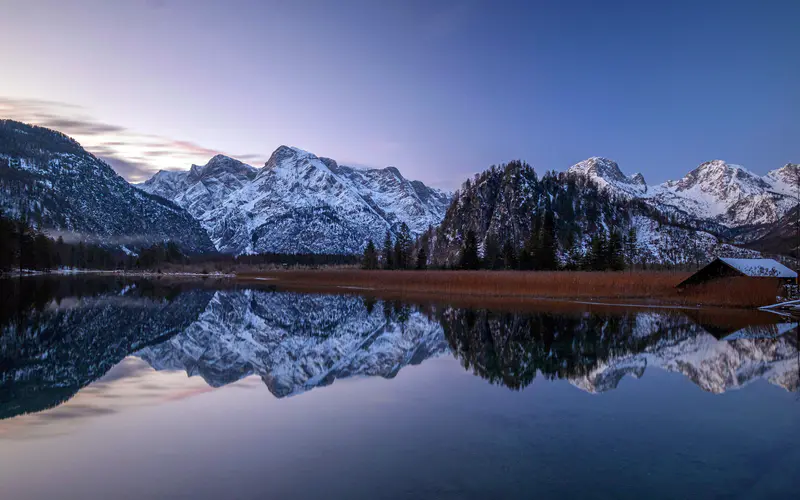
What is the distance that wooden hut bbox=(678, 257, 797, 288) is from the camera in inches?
1679

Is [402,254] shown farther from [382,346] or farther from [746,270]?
[382,346]

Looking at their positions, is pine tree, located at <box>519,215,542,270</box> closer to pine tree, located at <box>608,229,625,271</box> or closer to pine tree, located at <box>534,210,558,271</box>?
pine tree, located at <box>534,210,558,271</box>

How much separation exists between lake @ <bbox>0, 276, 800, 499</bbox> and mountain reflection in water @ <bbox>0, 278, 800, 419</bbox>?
0.18 metres

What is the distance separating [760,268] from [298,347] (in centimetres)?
3848

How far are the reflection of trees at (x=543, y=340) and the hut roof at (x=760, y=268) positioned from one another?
38.2 feet

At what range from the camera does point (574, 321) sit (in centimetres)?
3416

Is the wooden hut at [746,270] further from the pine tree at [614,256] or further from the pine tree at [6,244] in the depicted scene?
the pine tree at [6,244]

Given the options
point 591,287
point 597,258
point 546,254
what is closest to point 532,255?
point 546,254

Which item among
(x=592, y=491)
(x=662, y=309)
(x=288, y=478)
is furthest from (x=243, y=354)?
(x=662, y=309)

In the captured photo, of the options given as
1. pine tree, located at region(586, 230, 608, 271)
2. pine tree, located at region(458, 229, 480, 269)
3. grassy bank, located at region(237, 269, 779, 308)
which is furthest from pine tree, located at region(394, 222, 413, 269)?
grassy bank, located at region(237, 269, 779, 308)

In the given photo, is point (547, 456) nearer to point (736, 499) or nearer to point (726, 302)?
point (736, 499)

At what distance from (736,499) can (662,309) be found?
37.1 metres

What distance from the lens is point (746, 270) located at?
Result: 43.7 metres

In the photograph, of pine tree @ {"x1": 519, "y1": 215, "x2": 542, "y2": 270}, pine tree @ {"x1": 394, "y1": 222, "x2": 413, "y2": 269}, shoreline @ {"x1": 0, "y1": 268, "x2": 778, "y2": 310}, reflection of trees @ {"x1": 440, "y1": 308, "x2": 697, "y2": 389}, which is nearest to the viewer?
reflection of trees @ {"x1": 440, "y1": 308, "x2": 697, "y2": 389}
